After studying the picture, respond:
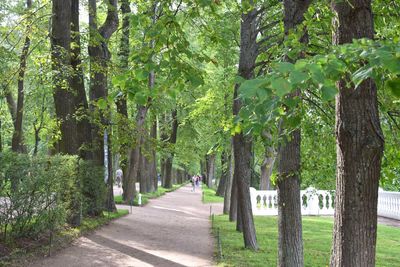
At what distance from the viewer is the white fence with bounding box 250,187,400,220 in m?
22.0

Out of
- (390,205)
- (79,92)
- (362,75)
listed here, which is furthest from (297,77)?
(390,205)

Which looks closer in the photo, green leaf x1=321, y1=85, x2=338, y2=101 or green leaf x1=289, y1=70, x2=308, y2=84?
green leaf x1=289, y1=70, x2=308, y2=84

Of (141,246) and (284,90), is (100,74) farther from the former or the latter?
(284,90)

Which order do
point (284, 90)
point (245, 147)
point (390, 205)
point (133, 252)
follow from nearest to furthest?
point (284, 90) → point (133, 252) → point (245, 147) → point (390, 205)

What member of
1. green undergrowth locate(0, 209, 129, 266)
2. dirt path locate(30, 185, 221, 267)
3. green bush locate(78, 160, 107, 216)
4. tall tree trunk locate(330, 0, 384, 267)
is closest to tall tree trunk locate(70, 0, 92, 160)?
green bush locate(78, 160, 107, 216)

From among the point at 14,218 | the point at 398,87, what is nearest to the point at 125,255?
the point at 14,218

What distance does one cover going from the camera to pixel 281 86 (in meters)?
2.20

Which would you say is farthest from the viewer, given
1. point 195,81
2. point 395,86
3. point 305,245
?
point 305,245

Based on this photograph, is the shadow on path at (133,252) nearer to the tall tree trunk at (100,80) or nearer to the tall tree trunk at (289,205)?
the tall tree trunk at (289,205)

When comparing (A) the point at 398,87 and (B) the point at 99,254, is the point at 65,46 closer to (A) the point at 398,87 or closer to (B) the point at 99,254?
(B) the point at 99,254

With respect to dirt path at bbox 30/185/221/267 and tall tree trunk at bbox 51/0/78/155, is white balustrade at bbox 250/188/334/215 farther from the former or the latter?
tall tree trunk at bbox 51/0/78/155

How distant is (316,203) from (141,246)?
13892mm

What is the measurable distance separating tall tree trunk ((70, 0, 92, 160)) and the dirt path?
9.73ft

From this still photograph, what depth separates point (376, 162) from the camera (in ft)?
12.7
